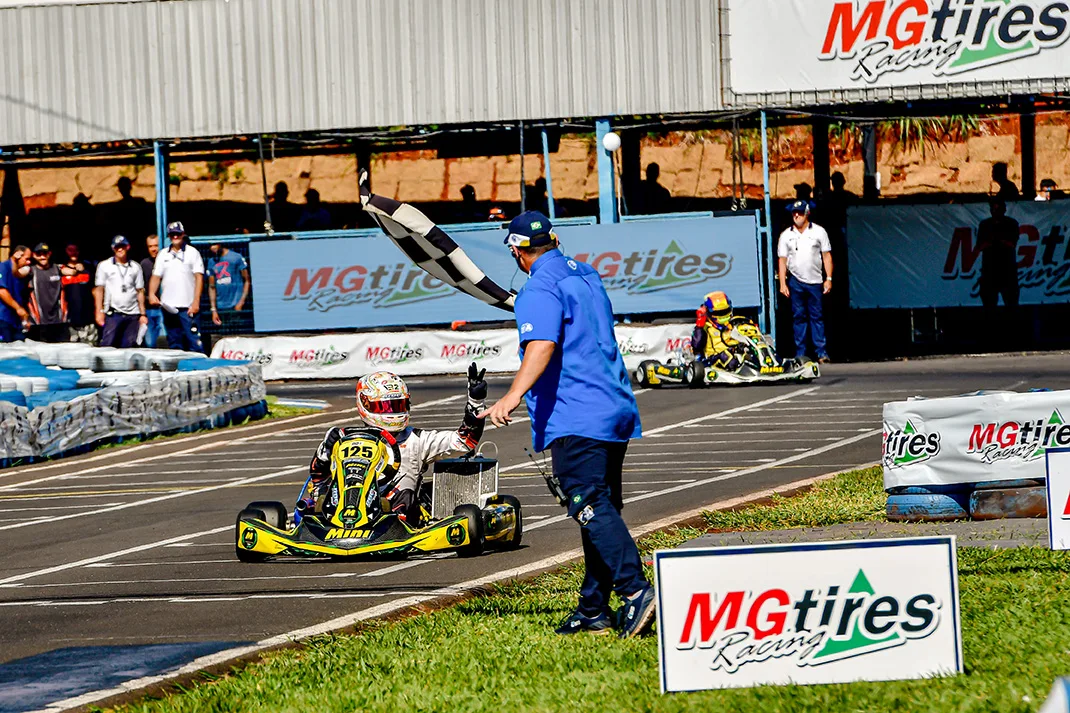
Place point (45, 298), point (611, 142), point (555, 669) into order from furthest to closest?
point (611, 142)
point (45, 298)
point (555, 669)

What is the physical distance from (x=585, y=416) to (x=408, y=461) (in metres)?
3.47

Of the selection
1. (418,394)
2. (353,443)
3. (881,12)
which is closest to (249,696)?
(353,443)

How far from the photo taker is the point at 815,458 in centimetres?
1415

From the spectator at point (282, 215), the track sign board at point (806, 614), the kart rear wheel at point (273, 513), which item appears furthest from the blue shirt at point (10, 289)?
the track sign board at point (806, 614)

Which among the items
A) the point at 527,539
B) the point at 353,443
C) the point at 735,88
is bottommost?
the point at 527,539

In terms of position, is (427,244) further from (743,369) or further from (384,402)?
(743,369)

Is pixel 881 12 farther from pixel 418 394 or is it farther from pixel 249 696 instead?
pixel 249 696

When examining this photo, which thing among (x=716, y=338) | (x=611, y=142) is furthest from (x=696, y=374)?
(x=611, y=142)

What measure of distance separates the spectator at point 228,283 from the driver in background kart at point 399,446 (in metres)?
15.1

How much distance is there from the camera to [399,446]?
10.4 metres

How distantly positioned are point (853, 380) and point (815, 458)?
718 cm

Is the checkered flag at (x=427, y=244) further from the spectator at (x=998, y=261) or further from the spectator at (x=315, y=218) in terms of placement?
the spectator at (x=315, y=218)

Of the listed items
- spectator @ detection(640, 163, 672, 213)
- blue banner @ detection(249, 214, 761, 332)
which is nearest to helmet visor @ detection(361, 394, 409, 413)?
blue banner @ detection(249, 214, 761, 332)

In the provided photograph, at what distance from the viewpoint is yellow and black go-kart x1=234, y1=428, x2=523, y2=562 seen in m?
9.89
